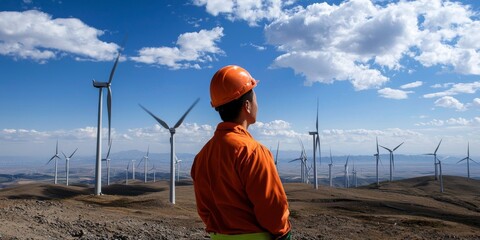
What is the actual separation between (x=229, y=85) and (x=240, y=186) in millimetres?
766

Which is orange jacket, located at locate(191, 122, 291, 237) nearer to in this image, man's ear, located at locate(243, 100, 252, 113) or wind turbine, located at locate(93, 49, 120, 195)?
man's ear, located at locate(243, 100, 252, 113)

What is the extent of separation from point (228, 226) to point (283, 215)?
0.42 metres

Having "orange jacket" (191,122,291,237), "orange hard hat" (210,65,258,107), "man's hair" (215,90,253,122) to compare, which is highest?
"orange hard hat" (210,65,258,107)

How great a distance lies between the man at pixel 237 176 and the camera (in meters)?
2.66

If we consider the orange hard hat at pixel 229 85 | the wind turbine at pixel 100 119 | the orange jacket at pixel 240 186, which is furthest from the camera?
the wind turbine at pixel 100 119

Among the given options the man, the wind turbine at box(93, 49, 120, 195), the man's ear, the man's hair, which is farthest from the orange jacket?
the wind turbine at box(93, 49, 120, 195)

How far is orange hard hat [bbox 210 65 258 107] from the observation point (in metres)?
3.04

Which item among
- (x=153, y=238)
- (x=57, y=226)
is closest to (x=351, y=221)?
(x=153, y=238)

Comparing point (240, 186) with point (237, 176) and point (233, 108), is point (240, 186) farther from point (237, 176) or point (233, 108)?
point (233, 108)

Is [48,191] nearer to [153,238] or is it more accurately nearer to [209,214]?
[153,238]

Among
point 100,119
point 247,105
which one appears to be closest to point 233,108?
point 247,105

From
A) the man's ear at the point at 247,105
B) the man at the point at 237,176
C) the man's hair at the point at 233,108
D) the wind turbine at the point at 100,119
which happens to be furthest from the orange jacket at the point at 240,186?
the wind turbine at the point at 100,119

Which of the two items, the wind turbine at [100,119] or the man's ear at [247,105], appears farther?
the wind turbine at [100,119]

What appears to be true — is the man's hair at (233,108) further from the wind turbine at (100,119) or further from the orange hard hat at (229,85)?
the wind turbine at (100,119)
